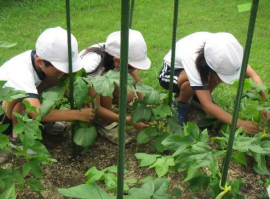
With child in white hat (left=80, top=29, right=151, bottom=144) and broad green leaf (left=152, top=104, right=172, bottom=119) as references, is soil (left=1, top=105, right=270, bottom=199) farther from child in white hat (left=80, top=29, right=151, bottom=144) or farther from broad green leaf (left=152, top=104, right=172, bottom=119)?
broad green leaf (left=152, top=104, right=172, bottom=119)

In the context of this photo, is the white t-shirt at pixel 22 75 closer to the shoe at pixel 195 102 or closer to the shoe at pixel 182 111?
the shoe at pixel 182 111

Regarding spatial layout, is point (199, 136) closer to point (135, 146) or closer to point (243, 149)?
point (243, 149)

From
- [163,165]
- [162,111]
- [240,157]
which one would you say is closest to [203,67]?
[162,111]

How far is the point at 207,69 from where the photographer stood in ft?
7.52

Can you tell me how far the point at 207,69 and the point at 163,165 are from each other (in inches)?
33.8

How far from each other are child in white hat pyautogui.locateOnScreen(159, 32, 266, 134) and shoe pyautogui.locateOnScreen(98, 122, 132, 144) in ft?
1.36

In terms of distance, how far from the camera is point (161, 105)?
6.38ft

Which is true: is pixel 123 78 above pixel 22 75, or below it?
above

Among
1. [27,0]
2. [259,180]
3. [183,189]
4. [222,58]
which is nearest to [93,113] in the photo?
[183,189]

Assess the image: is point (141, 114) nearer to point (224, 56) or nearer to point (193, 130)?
point (193, 130)

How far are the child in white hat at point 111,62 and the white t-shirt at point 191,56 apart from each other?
0.78 ft

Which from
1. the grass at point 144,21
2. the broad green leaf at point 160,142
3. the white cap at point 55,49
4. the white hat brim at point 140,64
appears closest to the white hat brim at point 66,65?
the white cap at point 55,49

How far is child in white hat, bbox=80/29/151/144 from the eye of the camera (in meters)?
2.12

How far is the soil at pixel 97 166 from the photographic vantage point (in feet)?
6.10
